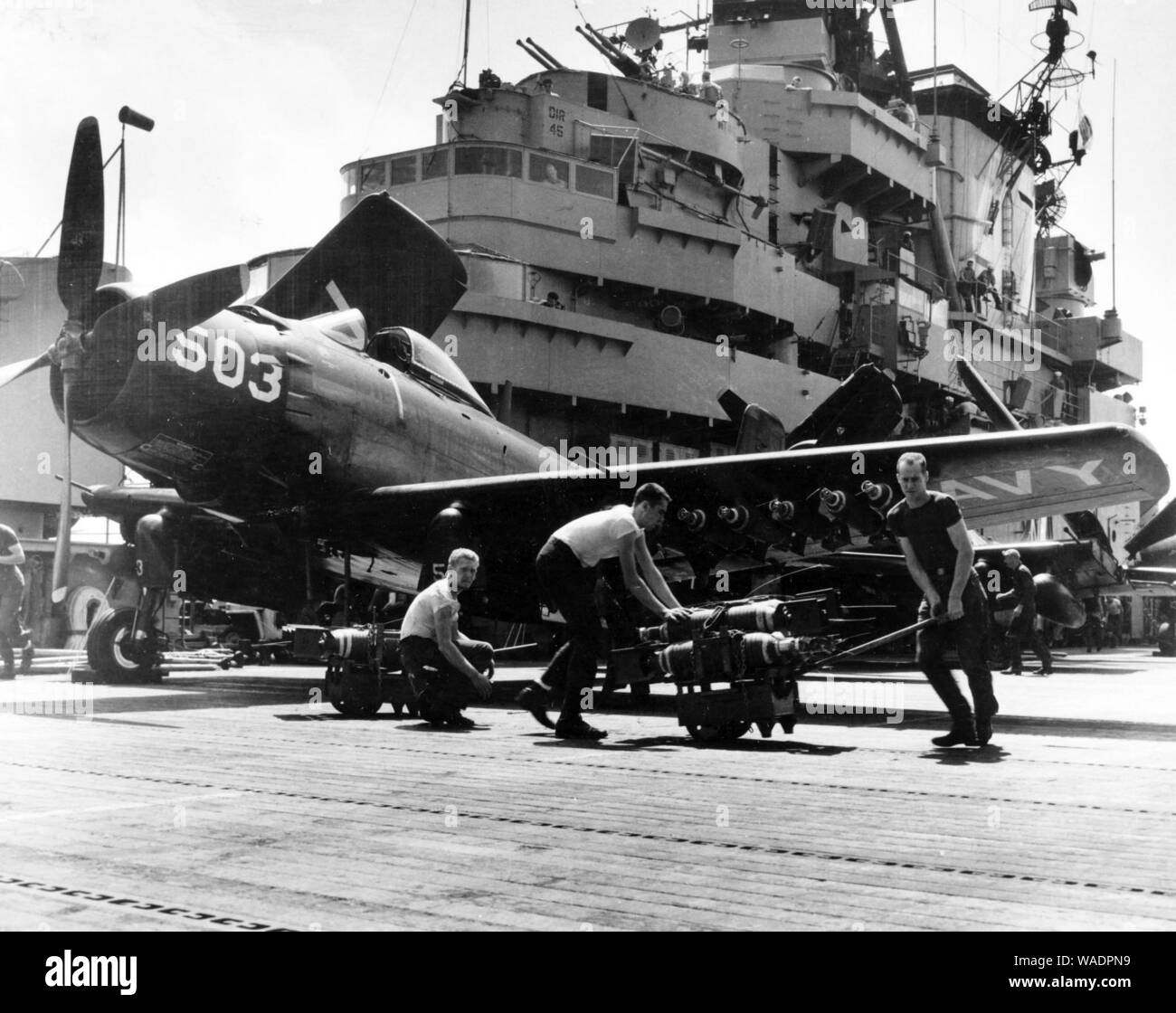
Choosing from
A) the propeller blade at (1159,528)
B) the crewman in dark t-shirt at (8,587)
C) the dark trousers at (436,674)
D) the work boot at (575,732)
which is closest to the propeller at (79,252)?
the dark trousers at (436,674)

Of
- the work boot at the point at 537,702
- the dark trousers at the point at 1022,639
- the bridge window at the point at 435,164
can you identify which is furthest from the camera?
the bridge window at the point at 435,164

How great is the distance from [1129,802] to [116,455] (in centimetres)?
909

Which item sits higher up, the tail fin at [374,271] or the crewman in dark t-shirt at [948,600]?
the tail fin at [374,271]

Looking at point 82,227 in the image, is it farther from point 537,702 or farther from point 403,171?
point 403,171

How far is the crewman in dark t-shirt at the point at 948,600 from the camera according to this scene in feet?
24.5

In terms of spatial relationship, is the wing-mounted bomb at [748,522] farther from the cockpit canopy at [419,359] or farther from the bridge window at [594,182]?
the bridge window at [594,182]

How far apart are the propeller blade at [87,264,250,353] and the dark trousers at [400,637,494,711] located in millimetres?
3323

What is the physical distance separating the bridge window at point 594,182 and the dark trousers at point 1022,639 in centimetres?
1641

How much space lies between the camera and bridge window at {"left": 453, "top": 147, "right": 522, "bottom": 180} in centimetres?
2862

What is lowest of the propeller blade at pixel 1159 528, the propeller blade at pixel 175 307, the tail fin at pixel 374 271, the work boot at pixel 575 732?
the work boot at pixel 575 732

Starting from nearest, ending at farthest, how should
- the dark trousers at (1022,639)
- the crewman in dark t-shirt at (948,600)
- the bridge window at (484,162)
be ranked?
the crewman in dark t-shirt at (948,600) → the dark trousers at (1022,639) → the bridge window at (484,162)

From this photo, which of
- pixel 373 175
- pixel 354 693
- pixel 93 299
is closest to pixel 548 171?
pixel 373 175

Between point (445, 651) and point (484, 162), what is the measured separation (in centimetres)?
2215

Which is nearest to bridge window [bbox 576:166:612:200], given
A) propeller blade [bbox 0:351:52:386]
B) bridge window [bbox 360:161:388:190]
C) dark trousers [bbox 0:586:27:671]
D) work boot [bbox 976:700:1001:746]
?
bridge window [bbox 360:161:388:190]
